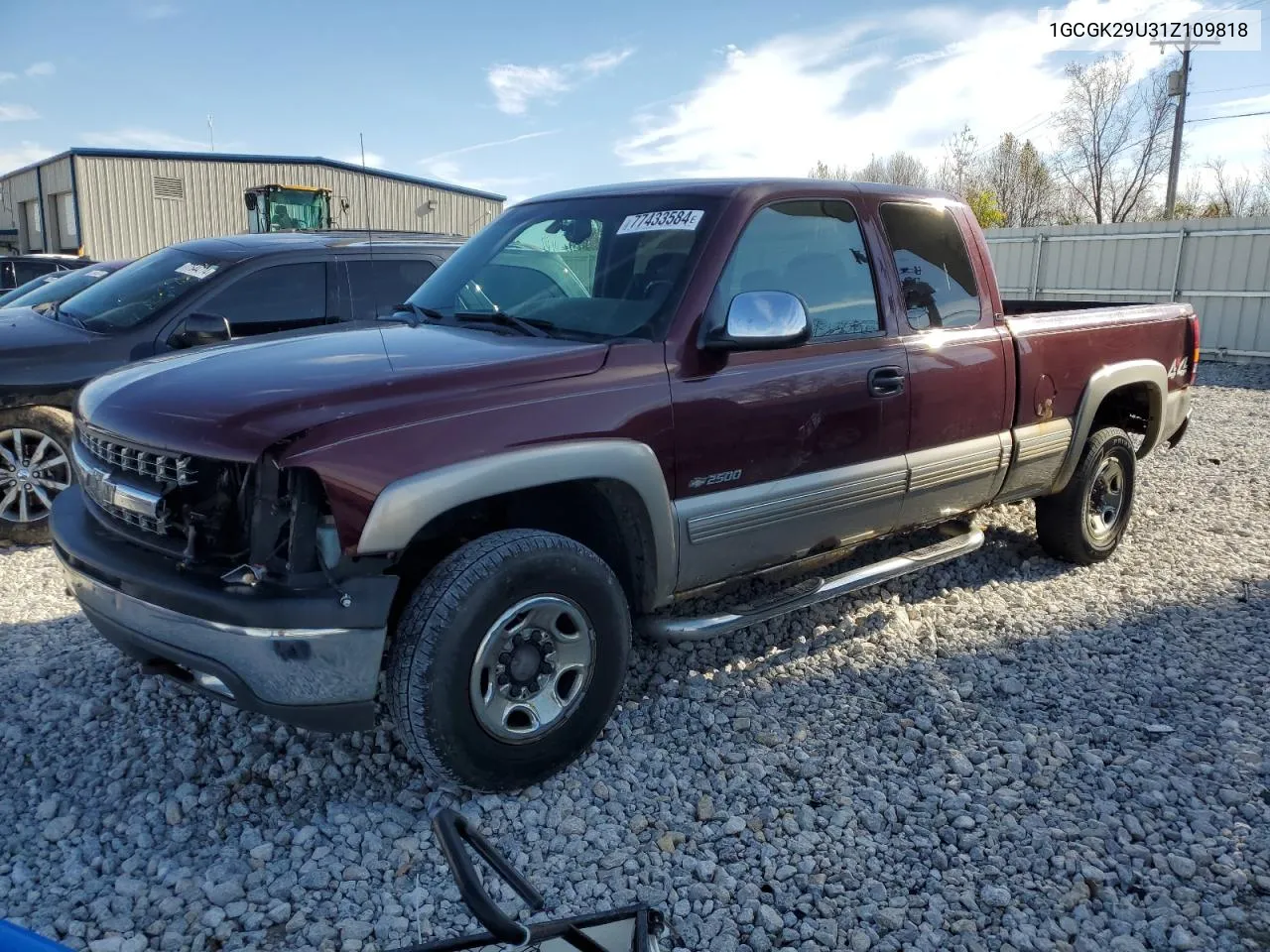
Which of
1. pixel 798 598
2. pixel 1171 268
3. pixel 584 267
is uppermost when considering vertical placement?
pixel 1171 268

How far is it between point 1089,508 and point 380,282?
15.0 ft

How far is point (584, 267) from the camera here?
3748mm

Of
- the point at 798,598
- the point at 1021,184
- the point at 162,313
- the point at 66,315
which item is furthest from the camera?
the point at 1021,184

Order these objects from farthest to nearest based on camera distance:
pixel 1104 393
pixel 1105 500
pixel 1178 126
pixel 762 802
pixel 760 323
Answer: pixel 1178 126 → pixel 1105 500 → pixel 1104 393 → pixel 760 323 → pixel 762 802

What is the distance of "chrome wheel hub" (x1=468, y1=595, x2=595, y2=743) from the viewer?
2.82 metres

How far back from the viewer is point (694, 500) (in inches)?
129

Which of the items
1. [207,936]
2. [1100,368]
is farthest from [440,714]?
[1100,368]

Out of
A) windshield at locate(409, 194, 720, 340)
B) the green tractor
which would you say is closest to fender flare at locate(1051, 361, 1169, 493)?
windshield at locate(409, 194, 720, 340)

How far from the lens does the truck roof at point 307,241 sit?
19.9ft

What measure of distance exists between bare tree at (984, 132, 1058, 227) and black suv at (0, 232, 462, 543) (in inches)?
1835

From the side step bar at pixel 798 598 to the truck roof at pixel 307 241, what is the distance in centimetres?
395

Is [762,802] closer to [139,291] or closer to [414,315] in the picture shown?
[414,315]

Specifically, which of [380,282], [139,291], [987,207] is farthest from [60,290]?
[987,207]

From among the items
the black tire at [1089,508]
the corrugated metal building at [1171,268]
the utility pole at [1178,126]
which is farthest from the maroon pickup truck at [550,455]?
the utility pole at [1178,126]
